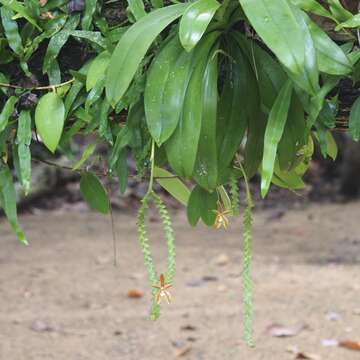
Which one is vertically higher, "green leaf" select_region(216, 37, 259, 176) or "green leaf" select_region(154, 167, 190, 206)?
"green leaf" select_region(216, 37, 259, 176)

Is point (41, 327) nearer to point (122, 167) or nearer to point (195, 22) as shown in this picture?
point (122, 167)

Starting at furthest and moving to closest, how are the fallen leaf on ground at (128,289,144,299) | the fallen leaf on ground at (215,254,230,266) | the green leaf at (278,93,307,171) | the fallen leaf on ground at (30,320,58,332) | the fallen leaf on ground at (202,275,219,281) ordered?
the fallen leaf on ground at (215,254,230,266) → the fallen leaf on ground at (202,275,219,281) → the fallen leaf on ground at (128,289,144,299) → the fallen leaf on ground at (30,320,58,332) → the green leaf at (278,93,307,171)

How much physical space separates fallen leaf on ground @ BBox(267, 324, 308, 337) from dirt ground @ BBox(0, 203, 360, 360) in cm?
2

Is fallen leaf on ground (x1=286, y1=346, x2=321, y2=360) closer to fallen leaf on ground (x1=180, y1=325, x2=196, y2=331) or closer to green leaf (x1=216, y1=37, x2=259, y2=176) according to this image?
fallen leaf on ground (x1=180, y1=325, x2=196, y2=331)

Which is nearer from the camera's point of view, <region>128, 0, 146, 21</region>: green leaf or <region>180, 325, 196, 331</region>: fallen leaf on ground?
<region>128, 0, 146, 21</region>: green leaf

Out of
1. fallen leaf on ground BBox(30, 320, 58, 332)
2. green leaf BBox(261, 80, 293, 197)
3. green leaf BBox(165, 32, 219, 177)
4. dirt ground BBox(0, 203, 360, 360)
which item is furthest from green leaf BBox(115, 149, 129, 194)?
fallen leaf on ground BBox(30, 320, 58, 332)

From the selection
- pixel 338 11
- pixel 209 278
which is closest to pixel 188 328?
pixel 209 278

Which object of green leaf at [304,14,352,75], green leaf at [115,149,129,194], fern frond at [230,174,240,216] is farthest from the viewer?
green leaf at [115,149,129,194]

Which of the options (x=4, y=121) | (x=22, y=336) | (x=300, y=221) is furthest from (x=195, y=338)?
(x=300, y=221)

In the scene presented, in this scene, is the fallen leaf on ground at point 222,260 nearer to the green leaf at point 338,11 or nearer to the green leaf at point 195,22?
the green leaf at point 338,11

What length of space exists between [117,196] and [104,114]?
4626 mm

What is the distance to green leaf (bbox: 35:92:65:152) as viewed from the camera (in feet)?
4.49

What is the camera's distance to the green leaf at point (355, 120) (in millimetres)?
1281

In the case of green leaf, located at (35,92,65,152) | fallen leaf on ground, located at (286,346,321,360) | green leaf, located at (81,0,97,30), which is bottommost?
fallen leaf on ground, located at (286,346,321,360)
